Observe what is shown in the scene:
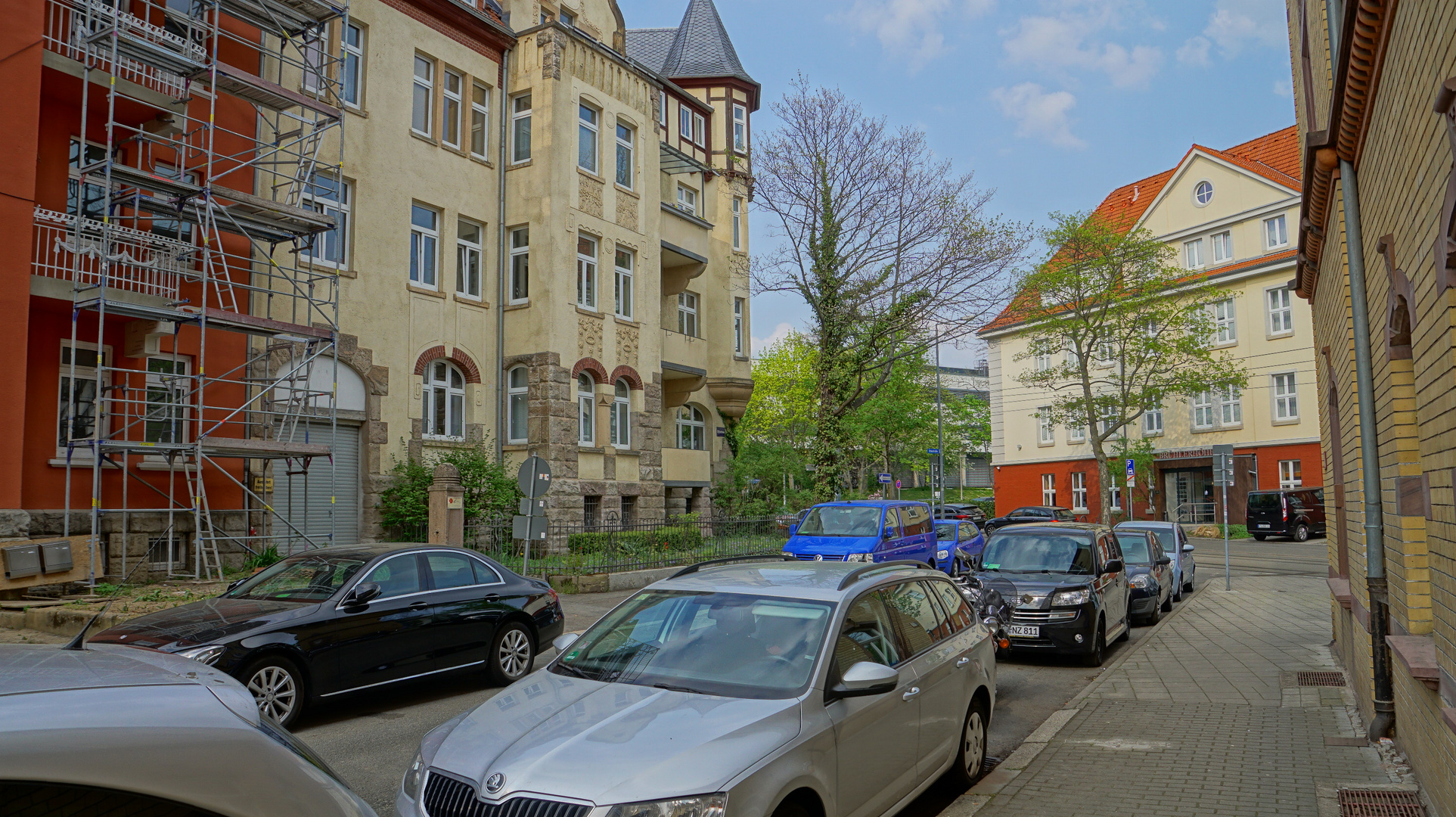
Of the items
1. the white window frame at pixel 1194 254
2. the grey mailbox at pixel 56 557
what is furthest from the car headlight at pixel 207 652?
the white window frame at pixel 1194 254

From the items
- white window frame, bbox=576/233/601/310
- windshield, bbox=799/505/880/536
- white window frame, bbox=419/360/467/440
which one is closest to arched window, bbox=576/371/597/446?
white window frame, bbox=576/233/601/310

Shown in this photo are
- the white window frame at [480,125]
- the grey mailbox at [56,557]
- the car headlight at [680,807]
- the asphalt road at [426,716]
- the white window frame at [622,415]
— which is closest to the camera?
the car headlight at [680,807]

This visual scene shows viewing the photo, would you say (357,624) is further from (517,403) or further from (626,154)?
(626,154)

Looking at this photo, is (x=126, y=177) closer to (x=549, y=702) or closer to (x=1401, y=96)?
(x=549, y=702)

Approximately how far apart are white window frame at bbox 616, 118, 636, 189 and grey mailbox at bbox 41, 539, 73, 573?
1620cm

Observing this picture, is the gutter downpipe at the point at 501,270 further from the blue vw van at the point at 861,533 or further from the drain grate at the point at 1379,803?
the drain grate at the point at 1379,803

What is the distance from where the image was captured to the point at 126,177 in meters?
15.3

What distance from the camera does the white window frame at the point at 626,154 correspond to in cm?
2639

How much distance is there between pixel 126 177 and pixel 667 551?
39.5 ft

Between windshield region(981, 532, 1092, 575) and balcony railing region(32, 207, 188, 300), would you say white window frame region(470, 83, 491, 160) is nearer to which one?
balcony railing region(32, 207, 188, 300)

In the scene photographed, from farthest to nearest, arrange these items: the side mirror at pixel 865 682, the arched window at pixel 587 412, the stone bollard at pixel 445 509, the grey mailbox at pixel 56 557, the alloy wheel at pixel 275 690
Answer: the arched window at pixel 587 412 < the stone bollard at pixel 445 509 < the grey mailbox at pixel 56 557 < the alloy wheel at pixel 275 690 < the side mirror at pixel 865 682

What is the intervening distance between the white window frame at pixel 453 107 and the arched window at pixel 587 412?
6.43m

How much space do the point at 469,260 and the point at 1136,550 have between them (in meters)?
16.1

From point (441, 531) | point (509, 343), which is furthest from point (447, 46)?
point (441, 531)
